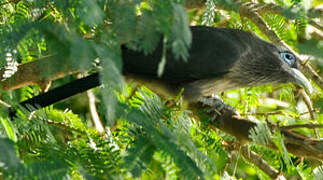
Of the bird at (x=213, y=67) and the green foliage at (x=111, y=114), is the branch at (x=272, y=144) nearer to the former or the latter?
the green foliage at (x=111, y=114)

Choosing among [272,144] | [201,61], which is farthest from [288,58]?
[272,144]

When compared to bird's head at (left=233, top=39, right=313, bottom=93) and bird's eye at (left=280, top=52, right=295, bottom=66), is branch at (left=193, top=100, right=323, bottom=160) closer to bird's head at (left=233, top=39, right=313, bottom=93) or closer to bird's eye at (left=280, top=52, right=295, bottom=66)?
bird's head at (left=233, top=39, right=313, bottom=93)

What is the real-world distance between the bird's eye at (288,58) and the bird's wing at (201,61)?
0.46 m

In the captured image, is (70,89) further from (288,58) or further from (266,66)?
(288,58)

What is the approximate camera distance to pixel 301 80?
141 inches

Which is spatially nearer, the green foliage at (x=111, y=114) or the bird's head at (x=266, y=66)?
the green foliage at (x=111, y=114)

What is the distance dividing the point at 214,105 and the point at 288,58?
0.99 meters

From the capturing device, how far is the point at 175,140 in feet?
5.82

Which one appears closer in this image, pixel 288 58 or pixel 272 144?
pixel 272 144

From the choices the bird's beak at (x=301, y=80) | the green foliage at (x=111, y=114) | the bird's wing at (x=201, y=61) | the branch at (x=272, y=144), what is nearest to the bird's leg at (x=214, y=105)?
the branch at (x=272, y=144)

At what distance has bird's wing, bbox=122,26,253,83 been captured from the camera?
11.5 feet

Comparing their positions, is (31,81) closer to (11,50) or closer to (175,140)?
(11,50)

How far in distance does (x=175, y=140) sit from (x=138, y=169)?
21 centimetres

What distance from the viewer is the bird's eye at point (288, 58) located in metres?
3.91
